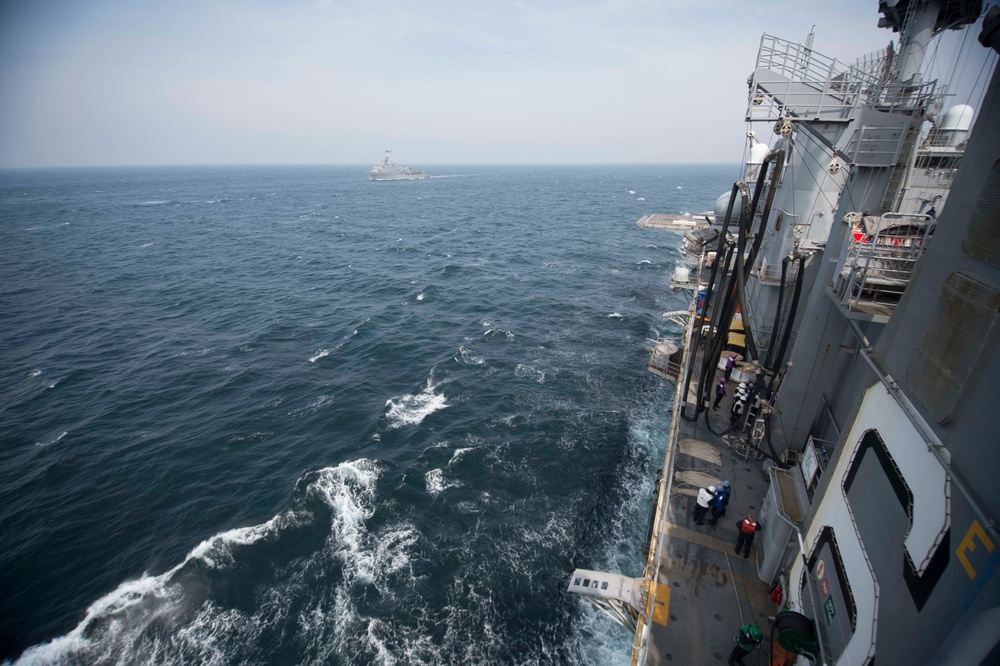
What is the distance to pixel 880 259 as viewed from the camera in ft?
39.6

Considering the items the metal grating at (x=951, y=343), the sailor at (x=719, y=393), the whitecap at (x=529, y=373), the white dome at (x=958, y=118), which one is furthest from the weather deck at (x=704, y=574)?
the white dome at (x=958, y=118)

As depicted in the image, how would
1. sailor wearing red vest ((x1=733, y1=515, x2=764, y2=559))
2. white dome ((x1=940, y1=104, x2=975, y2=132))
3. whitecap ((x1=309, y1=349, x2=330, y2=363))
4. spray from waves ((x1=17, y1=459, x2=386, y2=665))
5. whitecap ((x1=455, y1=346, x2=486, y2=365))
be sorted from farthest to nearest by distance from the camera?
whitecap ((x1=309, y1=349, x2=330, y2=363)), whitecap ((x1=455, y1=346, x2=486, y2=365)), white dome ((x1=940, y1=104, x2=975, y2=132)), spray from waves ((x1=17, y1=459, x2=386, y2=665)), sailor wearing red vest ((x1=733, y1=515, x2=764, y2=559))

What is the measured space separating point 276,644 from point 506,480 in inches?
461

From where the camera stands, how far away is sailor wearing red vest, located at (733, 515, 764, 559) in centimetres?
1382

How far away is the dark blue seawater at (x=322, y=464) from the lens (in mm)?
16641

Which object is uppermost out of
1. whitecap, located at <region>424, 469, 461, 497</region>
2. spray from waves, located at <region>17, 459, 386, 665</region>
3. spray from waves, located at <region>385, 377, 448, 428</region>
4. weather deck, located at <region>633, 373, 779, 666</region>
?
weather deck, located at <region>633, 373, 779, 666</region>

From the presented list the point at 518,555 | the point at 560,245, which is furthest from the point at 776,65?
the point at 560,245

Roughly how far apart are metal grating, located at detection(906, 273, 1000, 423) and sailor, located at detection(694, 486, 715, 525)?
26.4ft

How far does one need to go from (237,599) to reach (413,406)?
14.1 m

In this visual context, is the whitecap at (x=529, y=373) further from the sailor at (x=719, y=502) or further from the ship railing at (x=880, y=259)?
the ship railing at (x=880, y=259)

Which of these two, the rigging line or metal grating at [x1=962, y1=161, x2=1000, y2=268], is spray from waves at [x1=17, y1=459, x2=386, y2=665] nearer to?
the rigging line

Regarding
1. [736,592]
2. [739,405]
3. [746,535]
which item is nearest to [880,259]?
[746,535]

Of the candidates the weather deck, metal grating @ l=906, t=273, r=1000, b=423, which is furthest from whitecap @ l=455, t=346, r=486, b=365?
metal grating @ l=906, t=273, r=1000, b=423

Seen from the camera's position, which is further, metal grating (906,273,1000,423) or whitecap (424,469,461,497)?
whitecap (424,469,461,497)
